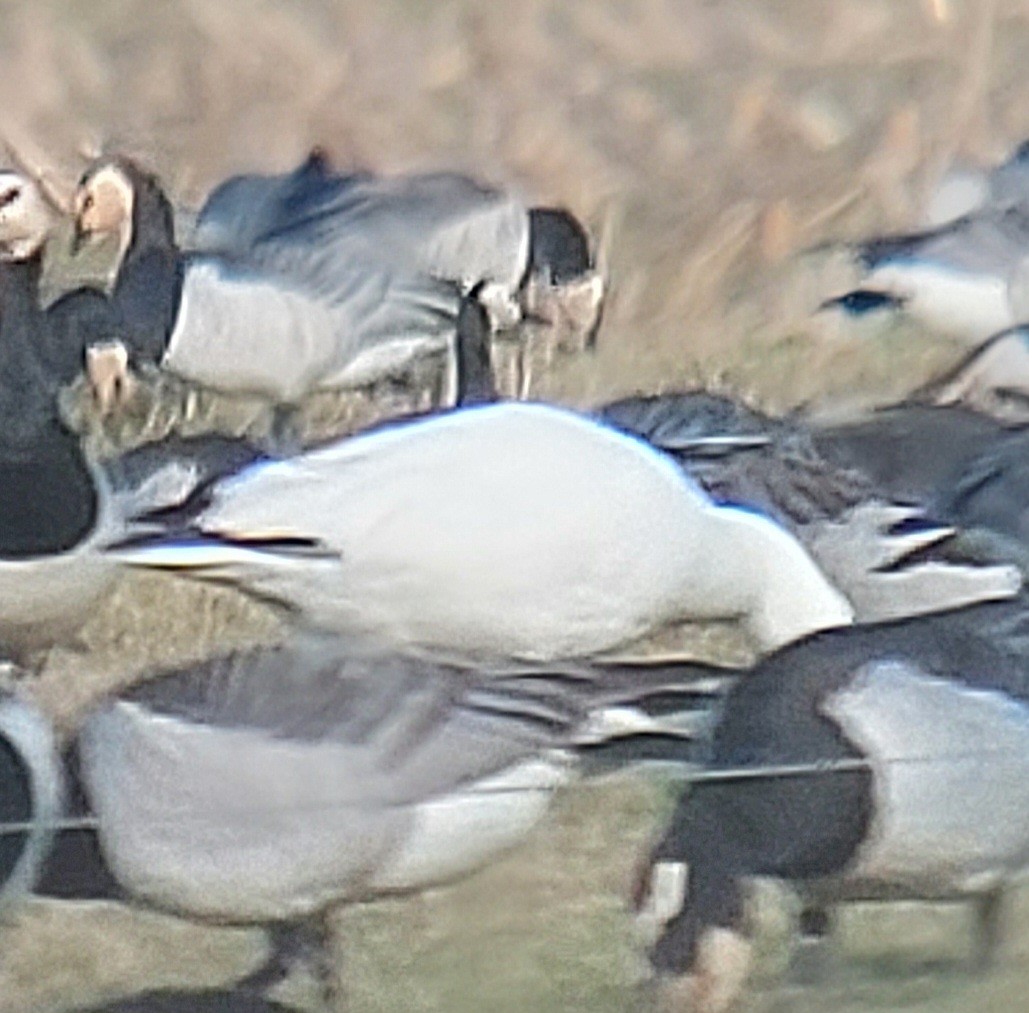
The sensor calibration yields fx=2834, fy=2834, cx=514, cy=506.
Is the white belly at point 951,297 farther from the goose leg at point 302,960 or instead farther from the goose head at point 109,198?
the goose leg at point 302,960

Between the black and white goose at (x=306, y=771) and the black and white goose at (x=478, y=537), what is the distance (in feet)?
0.16

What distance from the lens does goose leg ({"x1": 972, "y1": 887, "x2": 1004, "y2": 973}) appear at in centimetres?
306

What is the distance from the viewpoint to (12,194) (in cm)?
270

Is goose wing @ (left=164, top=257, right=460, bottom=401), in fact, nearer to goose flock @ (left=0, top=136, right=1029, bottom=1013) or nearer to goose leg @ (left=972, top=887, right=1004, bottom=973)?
goose flock @ (left=0, top=136, right=1029, bottom=1013)

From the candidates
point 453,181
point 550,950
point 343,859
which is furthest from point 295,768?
point 453,181

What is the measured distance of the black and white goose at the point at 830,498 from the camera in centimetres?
283

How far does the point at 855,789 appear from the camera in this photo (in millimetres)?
2959

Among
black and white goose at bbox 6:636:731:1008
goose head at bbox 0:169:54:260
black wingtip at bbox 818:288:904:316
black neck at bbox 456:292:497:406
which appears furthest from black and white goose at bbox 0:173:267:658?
black wingtip at bbox 818:288:904:316

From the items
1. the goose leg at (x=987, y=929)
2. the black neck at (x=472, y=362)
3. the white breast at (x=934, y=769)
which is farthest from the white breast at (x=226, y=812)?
the goose leg at (x=987, y=929)

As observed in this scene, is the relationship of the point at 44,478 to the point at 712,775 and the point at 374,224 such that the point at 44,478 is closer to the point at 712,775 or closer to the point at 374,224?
the point at 374,224

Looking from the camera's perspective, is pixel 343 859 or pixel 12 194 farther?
pixel 343 859

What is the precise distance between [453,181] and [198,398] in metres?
0.33

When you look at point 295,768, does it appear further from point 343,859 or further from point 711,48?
point 711,48

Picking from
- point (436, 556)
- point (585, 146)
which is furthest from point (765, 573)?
point (585, 146)
